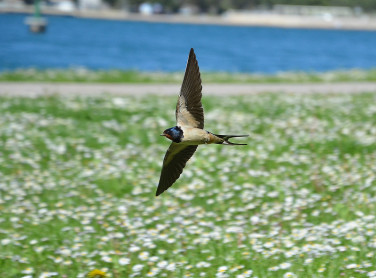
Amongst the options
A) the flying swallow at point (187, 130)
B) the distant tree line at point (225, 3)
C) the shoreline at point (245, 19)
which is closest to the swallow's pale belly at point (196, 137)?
the flying swallow at point (187, 130)

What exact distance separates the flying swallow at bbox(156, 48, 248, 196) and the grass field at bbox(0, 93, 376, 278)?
1.13 metres

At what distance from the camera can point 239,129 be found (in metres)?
10.7

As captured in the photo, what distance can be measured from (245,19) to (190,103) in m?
141

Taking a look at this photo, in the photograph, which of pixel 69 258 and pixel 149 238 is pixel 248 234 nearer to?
pixel 149 238

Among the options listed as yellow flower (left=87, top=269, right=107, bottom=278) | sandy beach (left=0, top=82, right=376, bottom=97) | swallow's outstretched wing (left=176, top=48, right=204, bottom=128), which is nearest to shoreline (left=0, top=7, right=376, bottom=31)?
sandy beach (left=0, top=82, right=376, bottom=97)

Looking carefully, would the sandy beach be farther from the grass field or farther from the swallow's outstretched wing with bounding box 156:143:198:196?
the swallow's outstretched wing with bounding box 156:143:198:196

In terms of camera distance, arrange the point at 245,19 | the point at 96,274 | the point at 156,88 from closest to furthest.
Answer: the point at 96,274 < the point at 156,88 < the point at 245,19

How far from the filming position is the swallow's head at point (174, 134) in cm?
332

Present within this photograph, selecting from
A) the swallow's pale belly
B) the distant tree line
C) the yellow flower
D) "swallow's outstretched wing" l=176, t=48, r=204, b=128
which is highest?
the distant tree line

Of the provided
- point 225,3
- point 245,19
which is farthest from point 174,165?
point 225,3

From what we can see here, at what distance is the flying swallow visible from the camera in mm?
3518

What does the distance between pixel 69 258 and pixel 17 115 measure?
6.88m

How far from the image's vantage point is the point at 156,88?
16.8 metres

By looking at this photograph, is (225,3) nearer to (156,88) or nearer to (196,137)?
(156,88)
